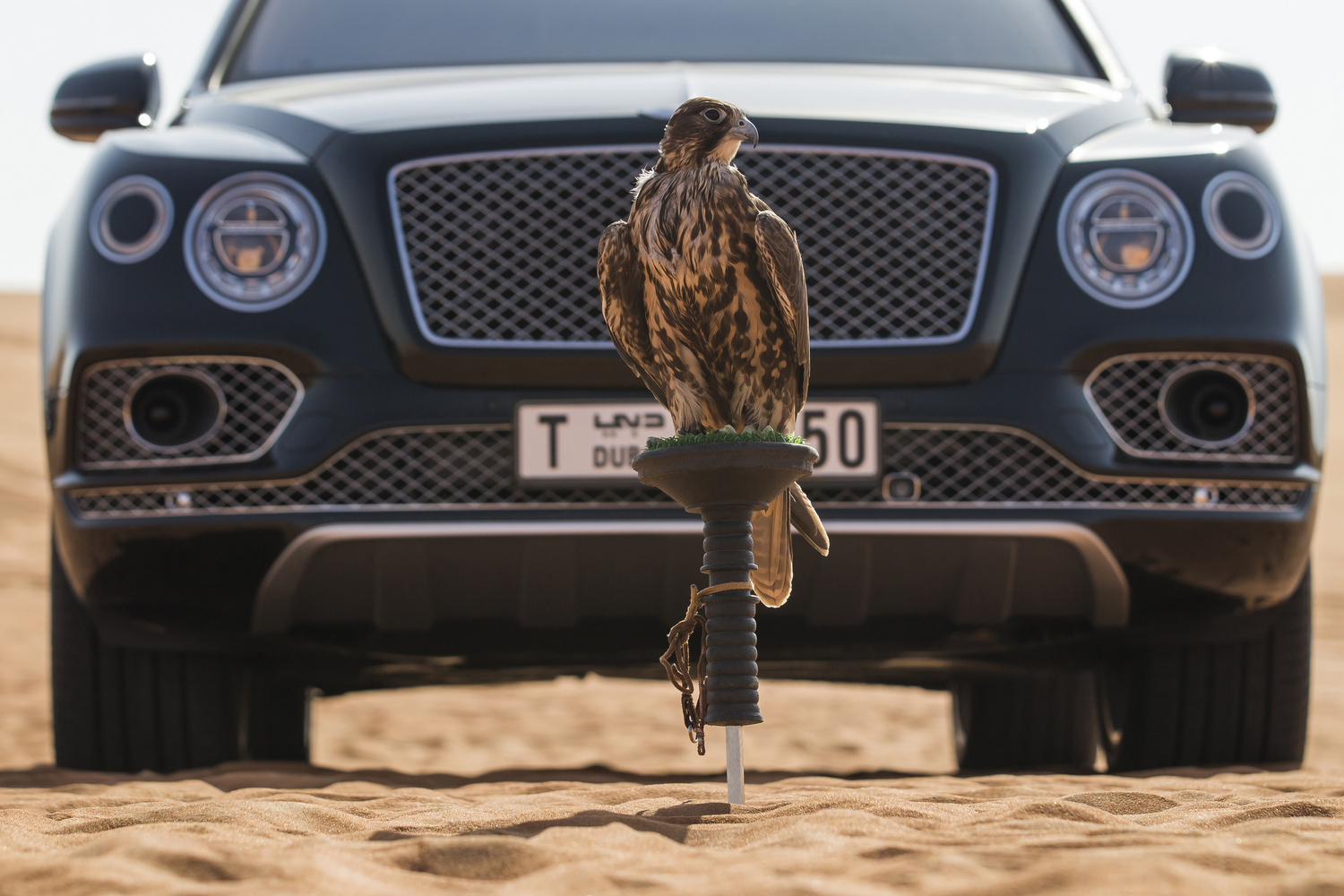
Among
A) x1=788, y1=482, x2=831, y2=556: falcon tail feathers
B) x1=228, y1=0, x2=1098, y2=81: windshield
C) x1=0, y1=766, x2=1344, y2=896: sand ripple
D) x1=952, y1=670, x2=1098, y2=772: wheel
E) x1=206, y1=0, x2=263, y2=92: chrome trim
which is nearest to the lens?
x1=0, y1=766, x2=1344, y2=896: sand ripple

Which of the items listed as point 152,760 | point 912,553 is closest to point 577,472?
point 912,553

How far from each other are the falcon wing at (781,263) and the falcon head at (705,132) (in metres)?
0.10

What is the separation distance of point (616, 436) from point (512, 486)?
0.23 meters

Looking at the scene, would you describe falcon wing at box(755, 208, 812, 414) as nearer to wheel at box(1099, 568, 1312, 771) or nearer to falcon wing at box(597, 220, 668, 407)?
falcon wing at box(597, 220, 668, 407)

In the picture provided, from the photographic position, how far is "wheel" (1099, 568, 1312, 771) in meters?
3.69

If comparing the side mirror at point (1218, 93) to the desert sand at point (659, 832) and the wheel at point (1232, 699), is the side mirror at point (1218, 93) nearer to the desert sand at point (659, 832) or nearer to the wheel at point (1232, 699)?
the wheel at point (1232, 699)

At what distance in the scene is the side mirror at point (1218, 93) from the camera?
13.5 feet

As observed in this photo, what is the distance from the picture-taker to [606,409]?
3.42m

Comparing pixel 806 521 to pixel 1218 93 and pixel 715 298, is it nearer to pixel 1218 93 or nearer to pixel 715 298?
pixel 715 298

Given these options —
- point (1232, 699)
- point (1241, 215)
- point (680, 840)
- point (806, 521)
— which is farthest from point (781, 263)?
point (1232, 699)

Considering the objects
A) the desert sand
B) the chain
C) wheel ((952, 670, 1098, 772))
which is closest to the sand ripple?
the desert sand

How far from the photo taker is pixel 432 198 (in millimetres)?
3527

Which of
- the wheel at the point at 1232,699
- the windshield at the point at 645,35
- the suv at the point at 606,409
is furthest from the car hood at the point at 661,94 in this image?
the wheel at the point at 1232,699

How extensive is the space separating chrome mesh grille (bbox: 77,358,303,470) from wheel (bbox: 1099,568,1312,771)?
1968 mm
